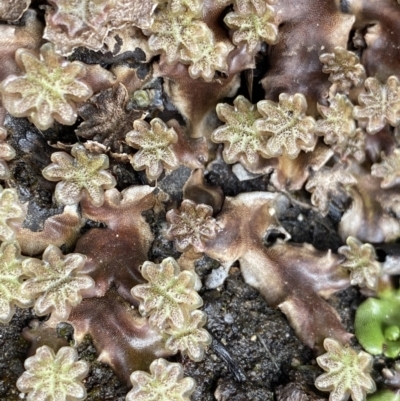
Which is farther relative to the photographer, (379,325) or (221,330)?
(379,325)

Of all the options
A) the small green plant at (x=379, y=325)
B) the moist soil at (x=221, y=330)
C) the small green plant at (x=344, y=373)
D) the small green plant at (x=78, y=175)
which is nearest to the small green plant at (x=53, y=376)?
the moist soil at (x=221, y=330)

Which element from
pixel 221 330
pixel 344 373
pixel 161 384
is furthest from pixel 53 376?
pixel 344 373

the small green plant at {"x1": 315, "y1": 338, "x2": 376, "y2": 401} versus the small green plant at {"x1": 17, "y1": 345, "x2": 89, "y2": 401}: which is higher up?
the small green plant at {"x1": 17, "y1": 345, "x2": 89, "y2": 401}

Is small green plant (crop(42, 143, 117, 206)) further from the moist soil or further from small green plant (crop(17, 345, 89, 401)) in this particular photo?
small green plant (crop(17, 345, 89, 401))

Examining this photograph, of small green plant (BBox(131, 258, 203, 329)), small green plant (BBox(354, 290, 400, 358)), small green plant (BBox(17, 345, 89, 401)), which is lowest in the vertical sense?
small green plant (BBox(354, 290, 400, 358))

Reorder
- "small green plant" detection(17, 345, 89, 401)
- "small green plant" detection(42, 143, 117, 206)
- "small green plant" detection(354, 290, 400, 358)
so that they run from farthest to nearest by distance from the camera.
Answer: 1. "small green plant" detection(354, 290, 400, 358)
2. "small green plant" detection(42, 143, 117, 206)
3. "small green plant" detection(17, 345, 89, 401)

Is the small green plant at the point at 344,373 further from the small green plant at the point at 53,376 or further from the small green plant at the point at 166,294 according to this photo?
the small green plant at the point at 53,376

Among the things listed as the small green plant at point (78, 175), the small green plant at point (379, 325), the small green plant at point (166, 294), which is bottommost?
the small green plant at point (379, 325)

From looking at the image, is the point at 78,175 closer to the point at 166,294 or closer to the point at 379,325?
the point at 166,294

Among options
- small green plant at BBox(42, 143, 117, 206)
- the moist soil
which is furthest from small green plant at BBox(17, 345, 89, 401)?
small green plant at BBox(42, 143, 117, 206)

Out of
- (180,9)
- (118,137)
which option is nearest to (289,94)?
(180,9)

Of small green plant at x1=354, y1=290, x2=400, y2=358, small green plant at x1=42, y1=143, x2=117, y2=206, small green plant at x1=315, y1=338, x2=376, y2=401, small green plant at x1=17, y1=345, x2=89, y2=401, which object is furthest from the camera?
small green plant at x1=354, y1=290, x2=400, y2=358
